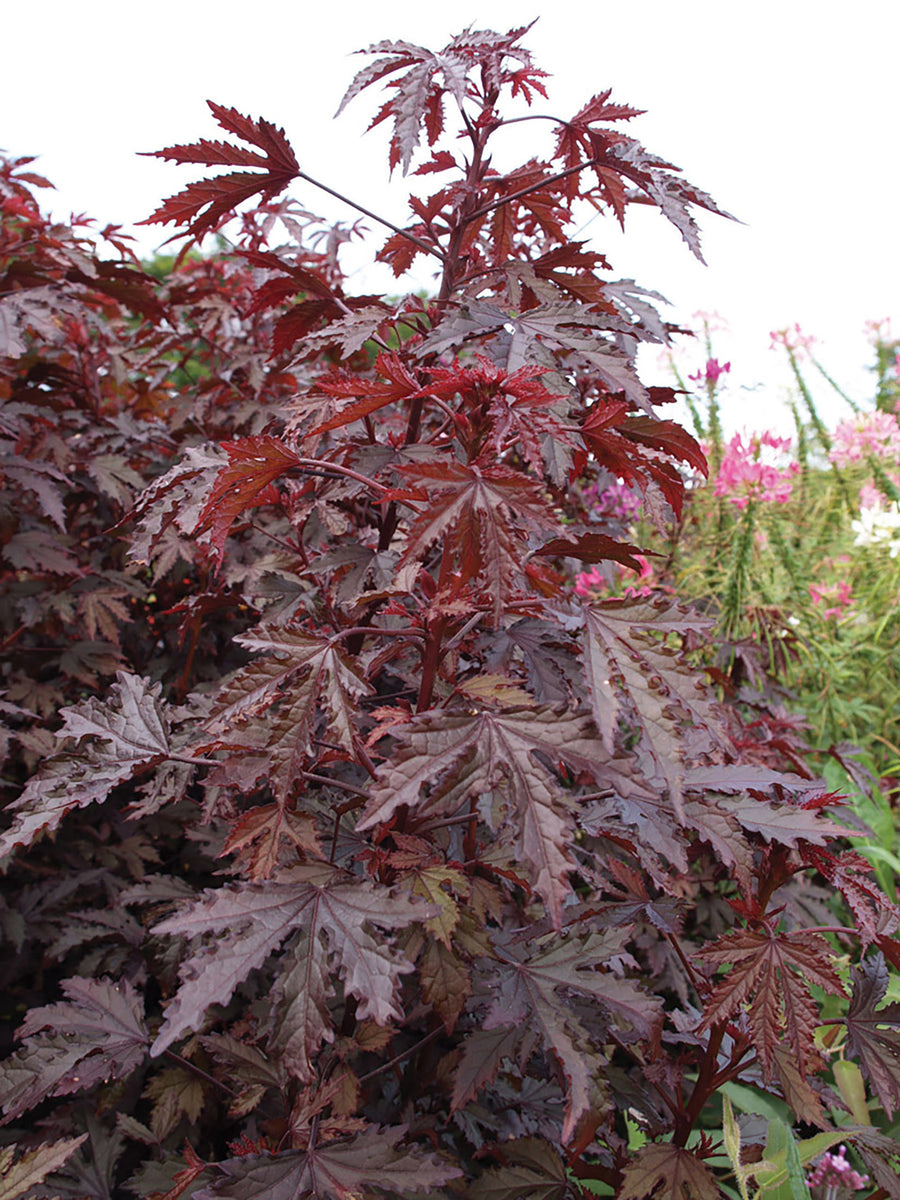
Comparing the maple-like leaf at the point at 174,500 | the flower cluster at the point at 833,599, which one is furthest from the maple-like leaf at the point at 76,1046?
the flower cluster at the point at 833,599

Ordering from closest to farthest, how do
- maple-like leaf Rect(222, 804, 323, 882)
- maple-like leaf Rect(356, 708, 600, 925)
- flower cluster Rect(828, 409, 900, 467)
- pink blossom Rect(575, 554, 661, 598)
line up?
maple-like leaf Rect(356, 708, 600, 925), maple-like leaf Rect(222, 804, 323, 882), pink blossom Rect(575, 554, 661, 598), flower cluster Rect(828, 409, 900, 467)

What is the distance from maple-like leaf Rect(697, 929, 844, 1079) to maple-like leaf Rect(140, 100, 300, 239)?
4.34 feet

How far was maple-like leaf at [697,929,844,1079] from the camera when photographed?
2.98 ft

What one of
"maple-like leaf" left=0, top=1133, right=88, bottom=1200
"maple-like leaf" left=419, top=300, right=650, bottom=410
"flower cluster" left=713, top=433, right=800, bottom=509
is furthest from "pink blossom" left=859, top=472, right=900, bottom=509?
"maple-like leaf" left=0, top=1133, right=88, bottom=1200

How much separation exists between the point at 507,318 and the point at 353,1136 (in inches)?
43.8

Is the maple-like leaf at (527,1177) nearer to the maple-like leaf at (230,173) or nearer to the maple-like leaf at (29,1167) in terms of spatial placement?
the maple-like leaf at (29,1167)

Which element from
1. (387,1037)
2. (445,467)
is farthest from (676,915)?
(445,467)

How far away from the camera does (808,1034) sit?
0.91 m

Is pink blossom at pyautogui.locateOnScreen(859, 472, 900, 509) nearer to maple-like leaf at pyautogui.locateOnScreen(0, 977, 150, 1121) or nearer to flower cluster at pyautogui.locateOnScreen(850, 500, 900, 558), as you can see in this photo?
flower cluster at pyautogui.locateOnScreen(850, 500, 900, 558)

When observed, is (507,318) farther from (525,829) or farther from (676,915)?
(676,915)

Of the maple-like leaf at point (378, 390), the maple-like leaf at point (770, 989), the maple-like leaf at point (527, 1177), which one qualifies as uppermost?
the maple-like leaf at point (378, 390)

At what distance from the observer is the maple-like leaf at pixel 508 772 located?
0.77m

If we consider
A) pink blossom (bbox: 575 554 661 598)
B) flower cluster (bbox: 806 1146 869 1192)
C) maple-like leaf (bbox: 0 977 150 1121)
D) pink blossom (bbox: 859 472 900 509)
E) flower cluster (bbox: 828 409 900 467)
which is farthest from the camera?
flower cluster (bbox: 828 409 900 467)

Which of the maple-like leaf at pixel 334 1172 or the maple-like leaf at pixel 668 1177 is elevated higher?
the maple-like leaf at pixel 334 1172
